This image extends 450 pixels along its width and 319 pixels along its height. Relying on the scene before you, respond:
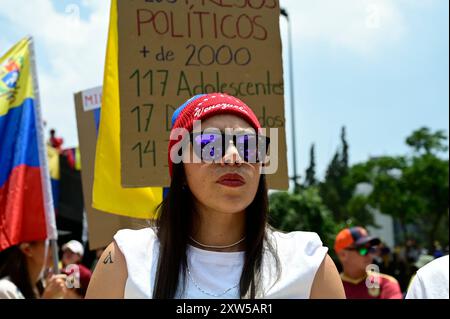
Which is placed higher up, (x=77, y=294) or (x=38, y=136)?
(x=38, y=136)

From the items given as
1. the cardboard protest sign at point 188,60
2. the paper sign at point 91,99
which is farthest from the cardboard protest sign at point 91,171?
the cardboard protest sign at point 188,60

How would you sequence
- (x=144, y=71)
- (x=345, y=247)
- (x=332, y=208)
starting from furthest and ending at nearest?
(x=332, y=208) < (x=345, y=247) < (x=144, y=71)

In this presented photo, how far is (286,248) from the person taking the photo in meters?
1.85

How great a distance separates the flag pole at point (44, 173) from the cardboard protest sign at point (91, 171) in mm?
310

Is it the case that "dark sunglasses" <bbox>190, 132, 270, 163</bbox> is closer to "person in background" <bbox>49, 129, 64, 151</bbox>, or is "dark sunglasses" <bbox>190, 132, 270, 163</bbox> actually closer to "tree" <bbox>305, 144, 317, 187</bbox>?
"person in background" <bbox>49, 129, 64, 151</bbox>

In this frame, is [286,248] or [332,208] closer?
[286,248]

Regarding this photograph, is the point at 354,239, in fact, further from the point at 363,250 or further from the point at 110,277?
the point at 110,277

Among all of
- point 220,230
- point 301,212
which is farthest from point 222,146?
point 301,212

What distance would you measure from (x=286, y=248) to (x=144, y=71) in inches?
71.4

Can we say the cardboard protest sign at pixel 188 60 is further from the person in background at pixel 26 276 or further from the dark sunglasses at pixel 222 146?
the dark sunglasses at pixel 222 146

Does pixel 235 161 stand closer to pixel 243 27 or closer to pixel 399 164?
pixel 243 27

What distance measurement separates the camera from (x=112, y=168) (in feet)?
12.3

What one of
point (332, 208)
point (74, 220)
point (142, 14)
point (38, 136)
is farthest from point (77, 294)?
point (332, 208)

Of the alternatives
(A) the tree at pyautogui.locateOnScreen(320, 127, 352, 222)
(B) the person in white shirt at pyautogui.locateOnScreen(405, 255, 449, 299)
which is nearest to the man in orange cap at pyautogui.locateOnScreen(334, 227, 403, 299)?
(B) the person in white shirt at pyautogui.locateOnScreen(405, 255, 449, 299)
